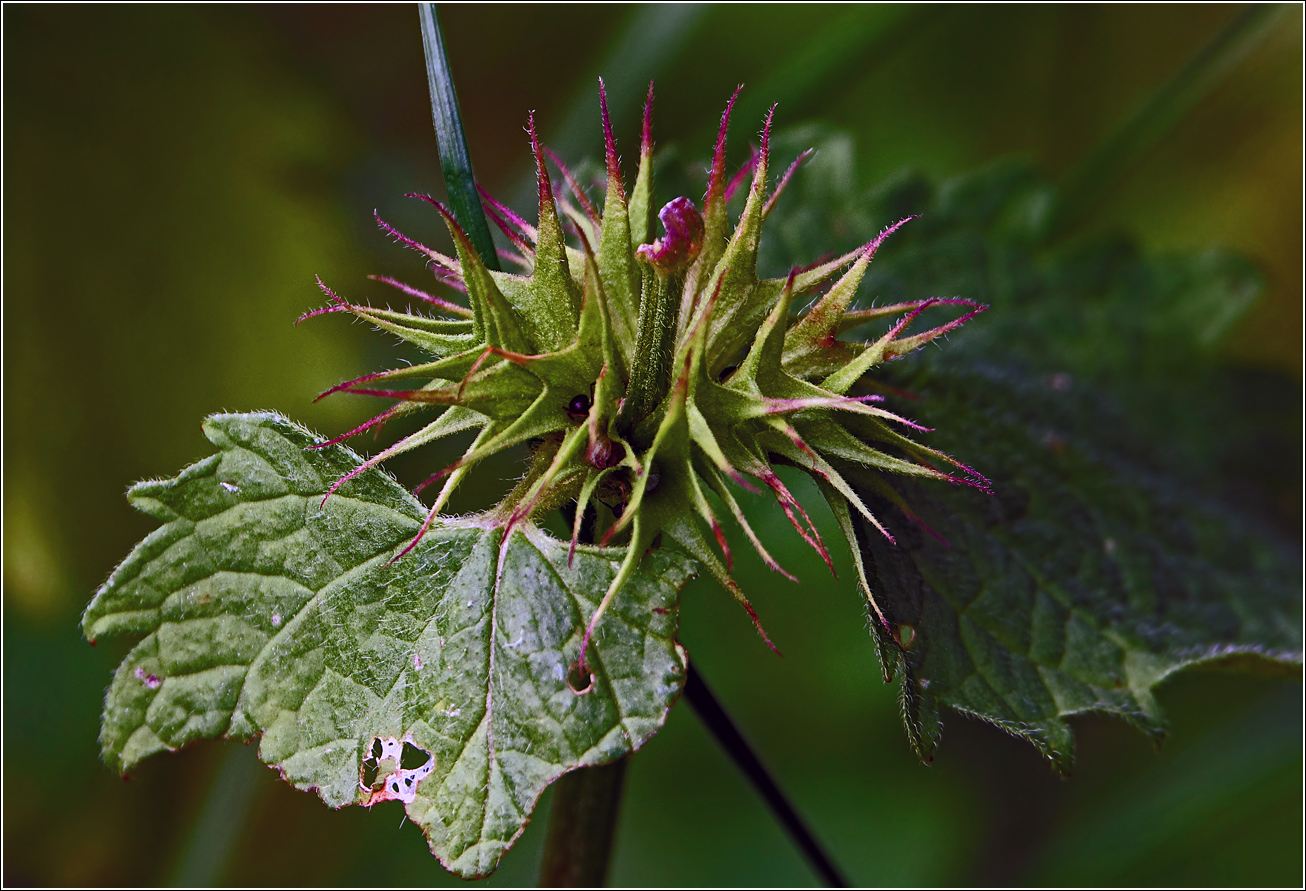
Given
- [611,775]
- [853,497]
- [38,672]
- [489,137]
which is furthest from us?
[489,137]

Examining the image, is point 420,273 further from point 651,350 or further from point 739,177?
point 651,350

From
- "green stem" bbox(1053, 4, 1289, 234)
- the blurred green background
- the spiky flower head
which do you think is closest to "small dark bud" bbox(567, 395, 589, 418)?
the spiky flower head

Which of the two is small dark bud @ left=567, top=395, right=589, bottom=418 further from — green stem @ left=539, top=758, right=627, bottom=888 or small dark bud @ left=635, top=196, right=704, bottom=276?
green stem @ left=539, top=758, right=627, bottom=888

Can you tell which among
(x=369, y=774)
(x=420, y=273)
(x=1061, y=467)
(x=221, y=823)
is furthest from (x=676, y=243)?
(x=221, y=823)

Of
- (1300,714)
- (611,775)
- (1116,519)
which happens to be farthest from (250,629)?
(1300,714)

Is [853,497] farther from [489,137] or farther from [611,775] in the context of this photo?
[489,137]

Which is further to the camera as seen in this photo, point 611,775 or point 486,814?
point 611,775
